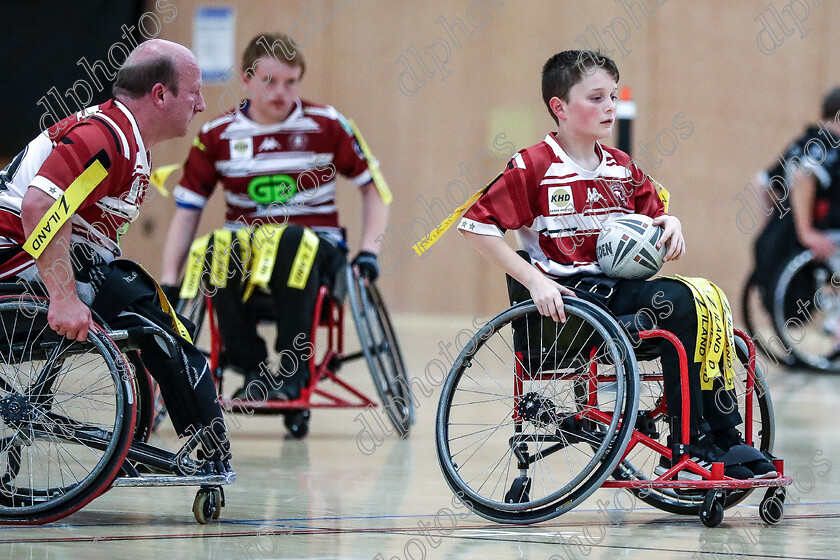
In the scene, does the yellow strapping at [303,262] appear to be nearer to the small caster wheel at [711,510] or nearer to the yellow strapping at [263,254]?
the yellow strapping at [263,254]

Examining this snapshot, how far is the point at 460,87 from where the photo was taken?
10148 millimetres

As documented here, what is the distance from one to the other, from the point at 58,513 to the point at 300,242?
79.9 inches

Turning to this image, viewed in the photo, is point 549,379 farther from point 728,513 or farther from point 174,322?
point 174,322

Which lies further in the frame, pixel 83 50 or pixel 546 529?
pixel 83 50

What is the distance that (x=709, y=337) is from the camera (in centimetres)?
294

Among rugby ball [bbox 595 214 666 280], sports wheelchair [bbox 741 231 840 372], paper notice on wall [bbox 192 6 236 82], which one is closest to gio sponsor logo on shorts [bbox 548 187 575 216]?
rugby ball [bbox 595 214 666 280]

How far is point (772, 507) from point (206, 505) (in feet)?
4.55

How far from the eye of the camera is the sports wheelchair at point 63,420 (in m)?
2.78

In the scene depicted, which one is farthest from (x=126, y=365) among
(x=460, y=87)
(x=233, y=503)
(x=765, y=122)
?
(x=765, y=122)

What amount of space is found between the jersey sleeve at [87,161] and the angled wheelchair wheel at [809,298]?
518cm

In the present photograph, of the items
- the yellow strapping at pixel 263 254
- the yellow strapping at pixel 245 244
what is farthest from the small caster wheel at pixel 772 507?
the yellow strapping at pixel 245 244

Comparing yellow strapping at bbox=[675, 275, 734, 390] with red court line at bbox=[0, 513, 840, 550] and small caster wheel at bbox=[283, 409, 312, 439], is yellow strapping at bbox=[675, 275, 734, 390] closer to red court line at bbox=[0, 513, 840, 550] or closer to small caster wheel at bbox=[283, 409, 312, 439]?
red court line at bbox=[0, 513, 840, 550]

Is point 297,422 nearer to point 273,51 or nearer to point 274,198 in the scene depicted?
point 274,198

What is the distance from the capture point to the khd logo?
16.3ft
